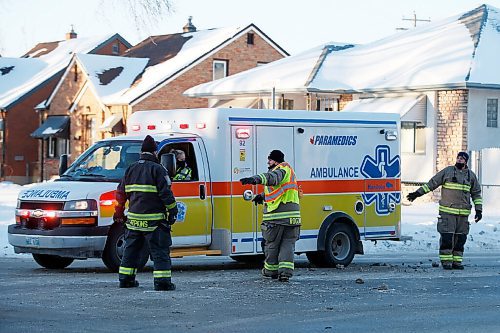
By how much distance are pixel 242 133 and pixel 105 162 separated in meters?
1.97

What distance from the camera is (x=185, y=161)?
51.2ft

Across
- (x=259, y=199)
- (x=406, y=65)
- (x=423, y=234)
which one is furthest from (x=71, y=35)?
(x=259, y=199)

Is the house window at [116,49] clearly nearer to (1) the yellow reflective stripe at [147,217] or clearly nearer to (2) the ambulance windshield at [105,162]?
(2) the ambulance windshield at [105,162]

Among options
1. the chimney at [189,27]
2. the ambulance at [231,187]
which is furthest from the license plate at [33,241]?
the chimney at [189,27]

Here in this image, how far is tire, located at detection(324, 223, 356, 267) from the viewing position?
16.9 meters

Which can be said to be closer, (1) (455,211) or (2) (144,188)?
(2) (144,188)

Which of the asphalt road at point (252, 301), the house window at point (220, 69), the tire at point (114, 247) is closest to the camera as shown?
the asphalt road at point (252, 301)


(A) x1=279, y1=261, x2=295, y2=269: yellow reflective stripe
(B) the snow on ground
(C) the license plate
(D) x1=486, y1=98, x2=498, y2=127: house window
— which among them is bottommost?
(B) the snow on ground

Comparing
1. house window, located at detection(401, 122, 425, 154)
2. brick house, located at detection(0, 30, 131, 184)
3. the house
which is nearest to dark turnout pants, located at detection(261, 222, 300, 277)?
the house

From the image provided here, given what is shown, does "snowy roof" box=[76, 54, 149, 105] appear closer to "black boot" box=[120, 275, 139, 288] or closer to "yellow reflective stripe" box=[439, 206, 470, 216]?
"yellow reflective stripe" box=[439, 206, 470, 216]

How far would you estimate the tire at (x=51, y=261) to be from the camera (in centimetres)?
1584

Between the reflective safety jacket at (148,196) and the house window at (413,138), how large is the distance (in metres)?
22.5

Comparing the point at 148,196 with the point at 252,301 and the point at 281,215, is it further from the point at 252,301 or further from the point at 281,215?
the point at 281,215

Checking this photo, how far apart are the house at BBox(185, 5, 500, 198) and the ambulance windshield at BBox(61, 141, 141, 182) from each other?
15595 mm
